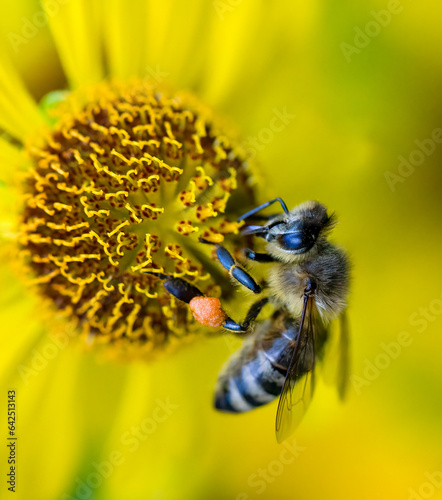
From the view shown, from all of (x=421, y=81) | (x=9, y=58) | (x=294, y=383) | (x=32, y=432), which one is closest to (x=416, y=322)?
(x=421, y=81)

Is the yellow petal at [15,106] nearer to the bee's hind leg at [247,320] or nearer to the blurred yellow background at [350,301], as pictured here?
the blurred yellow background at [350,301]

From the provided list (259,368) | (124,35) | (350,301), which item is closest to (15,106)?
(124,35)

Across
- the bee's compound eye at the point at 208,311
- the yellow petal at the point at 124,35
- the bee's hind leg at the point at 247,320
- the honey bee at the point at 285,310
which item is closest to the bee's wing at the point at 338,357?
the honey bee at the point at 285,310

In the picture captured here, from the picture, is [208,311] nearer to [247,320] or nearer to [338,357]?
[247,320]

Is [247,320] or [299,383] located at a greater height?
[247,320]

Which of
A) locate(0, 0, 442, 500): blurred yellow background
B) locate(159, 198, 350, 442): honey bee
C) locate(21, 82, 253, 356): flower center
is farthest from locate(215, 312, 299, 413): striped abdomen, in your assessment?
locate(0, 0, 442, 500): blurred yellow background

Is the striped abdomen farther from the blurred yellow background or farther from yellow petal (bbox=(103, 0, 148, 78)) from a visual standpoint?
yellow petal (bbox=(103, 0, 148, 78))
